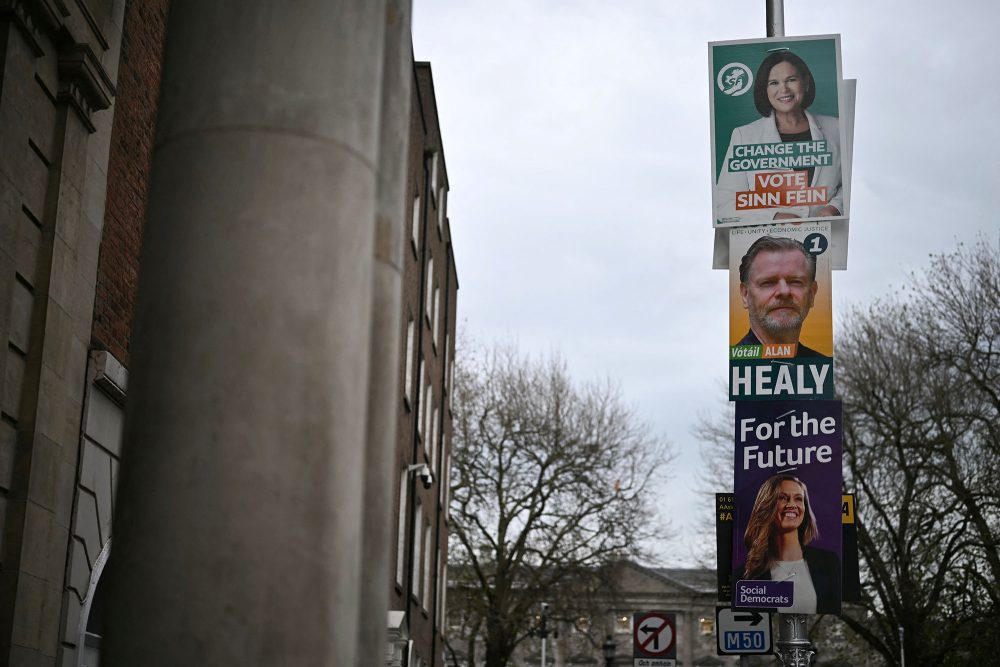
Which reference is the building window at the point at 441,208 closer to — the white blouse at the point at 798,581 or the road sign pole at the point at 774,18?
the road sign pole at the point at 774,18

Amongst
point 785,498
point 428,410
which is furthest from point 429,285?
point 785,498

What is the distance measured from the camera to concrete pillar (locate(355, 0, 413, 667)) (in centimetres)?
546

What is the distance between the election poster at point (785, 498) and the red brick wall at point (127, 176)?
6.12m

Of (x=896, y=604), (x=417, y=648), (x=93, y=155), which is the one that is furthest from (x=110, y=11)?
(x=896, y=604)

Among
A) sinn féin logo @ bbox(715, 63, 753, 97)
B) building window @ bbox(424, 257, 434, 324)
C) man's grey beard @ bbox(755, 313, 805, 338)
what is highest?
building window @ bbox(424, 257, 434, 324)

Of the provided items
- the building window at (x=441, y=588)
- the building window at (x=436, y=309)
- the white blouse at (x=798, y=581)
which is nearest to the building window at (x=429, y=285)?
the building window at (x=436, y=309)

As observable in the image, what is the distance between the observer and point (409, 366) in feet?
85.8

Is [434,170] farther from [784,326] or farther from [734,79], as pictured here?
[784,326]

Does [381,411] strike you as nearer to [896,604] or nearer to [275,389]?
[275,389]

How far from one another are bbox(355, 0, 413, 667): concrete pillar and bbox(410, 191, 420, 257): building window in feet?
67.4

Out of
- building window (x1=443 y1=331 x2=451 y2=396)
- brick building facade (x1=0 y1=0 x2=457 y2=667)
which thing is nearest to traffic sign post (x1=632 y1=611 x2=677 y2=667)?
brick building facade (x1=0 y1=0 x2=457 y2=667)

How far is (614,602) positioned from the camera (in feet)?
148

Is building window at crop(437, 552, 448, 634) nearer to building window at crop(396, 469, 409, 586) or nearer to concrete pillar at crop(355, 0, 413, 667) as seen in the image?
building window at crop(396, 469, 409, 586)

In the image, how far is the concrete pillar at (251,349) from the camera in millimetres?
4219
